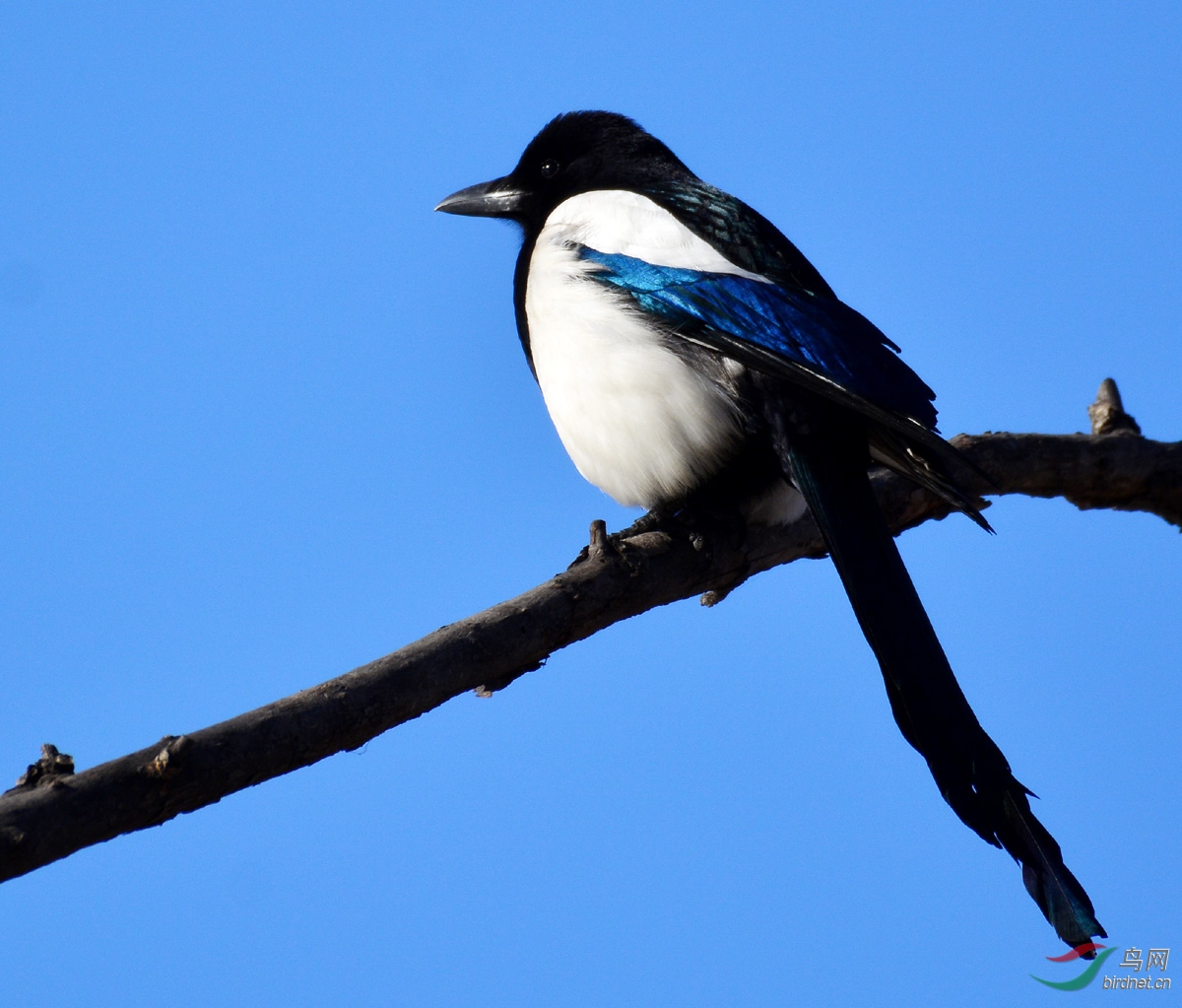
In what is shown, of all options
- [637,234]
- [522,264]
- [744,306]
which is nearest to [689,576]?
[744,306]

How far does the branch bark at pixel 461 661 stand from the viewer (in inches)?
64.3

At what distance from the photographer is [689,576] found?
A: 2785mm

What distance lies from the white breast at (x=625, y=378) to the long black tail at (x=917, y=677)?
0.75 feet

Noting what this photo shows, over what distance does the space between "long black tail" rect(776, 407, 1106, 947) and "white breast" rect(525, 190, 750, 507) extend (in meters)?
0.23

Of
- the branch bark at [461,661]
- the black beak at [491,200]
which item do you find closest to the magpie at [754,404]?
the branch bark at [461,661]

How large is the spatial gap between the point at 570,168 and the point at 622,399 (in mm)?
1046

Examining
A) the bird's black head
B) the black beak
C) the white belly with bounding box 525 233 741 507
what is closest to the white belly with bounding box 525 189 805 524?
the white belly with bounding box 525 233 741 507

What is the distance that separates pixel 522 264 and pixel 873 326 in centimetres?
108

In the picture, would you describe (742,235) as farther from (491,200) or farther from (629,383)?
(491,200)

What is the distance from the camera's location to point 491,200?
12.4ft

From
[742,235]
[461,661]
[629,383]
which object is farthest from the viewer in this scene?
[742,235]

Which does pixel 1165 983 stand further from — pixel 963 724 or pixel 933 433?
pixel 933 433

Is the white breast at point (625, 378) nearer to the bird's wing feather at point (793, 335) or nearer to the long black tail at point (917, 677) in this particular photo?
the bird's wing feather at point (793, 335)

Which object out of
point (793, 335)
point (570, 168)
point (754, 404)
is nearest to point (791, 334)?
point (793, 335)
